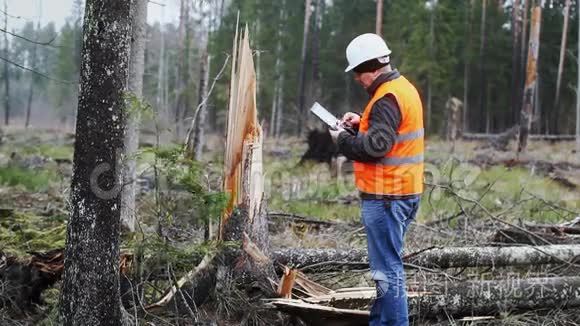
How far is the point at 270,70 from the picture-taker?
126 ft

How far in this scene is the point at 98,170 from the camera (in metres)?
3.78

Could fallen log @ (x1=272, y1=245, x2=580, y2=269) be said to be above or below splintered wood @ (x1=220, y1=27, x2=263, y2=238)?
below

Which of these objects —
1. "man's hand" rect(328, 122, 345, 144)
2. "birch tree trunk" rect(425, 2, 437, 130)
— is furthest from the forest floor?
"birch tree trunk" rect(425, 2, 437, 130)

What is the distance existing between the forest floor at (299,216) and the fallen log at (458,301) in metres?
0.12

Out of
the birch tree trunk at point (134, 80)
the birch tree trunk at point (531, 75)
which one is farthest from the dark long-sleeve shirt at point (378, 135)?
the birch tree trunk at point (531, 75)

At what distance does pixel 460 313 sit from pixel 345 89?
35.3m

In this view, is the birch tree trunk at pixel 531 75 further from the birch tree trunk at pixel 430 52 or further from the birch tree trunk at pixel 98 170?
the birch tree trunk at pixel 98 170

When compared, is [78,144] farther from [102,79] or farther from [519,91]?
[519,91]

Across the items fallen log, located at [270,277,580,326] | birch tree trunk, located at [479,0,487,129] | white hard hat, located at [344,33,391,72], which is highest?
birch tree trunk, located at [479,0,487,129]

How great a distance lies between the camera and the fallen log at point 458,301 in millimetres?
4547

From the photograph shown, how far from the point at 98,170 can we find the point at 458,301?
2.89 metres

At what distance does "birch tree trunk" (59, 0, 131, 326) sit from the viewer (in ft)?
12.2

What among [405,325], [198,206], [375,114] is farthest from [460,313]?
[198,206]

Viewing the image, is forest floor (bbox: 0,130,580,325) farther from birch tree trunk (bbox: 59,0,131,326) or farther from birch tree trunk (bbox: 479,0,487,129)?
birch tree trunk (bbox: 479,0,487,129)
